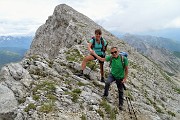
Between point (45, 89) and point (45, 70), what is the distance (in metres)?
4.07

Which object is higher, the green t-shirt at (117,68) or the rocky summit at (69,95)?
the green t-shirt at (117,68)

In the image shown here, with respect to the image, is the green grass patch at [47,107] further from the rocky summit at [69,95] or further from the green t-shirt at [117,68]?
the green t-shirt at [117,68]

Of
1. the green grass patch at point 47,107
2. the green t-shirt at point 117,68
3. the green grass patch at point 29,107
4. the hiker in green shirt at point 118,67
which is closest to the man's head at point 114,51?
the hiker in green shirt at point 118,67

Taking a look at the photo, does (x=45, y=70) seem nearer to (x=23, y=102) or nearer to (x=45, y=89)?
(x=45, y=89)

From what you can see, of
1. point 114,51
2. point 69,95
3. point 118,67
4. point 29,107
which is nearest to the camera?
point 29,107

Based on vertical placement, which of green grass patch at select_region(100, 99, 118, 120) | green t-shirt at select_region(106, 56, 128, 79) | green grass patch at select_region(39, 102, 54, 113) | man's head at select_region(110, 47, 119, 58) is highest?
man's head at select_region(110, 47, 119, 58)

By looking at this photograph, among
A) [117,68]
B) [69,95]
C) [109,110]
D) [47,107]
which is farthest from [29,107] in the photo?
[117,68]

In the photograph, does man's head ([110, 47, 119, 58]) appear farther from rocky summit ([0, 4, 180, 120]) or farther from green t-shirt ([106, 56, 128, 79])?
rocky summit ([0, 4, 180, 120])

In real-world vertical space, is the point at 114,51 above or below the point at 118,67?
above

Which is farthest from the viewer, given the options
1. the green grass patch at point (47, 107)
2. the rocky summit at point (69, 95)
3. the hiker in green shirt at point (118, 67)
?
the hiker in green shirt at point (118, 67)

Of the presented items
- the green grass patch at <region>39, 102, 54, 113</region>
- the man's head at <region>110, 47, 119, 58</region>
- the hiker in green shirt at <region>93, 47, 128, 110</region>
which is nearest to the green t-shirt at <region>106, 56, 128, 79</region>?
the hiker in green shirt at <region>93, 47, 128, 110</region>

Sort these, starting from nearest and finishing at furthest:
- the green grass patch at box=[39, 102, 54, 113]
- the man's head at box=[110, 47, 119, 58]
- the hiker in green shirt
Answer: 1. the green grass patch at box=[39, 102, 54, 113]
2. the man's head at box=[110, 47, 119, 58]
3. the hiker in green shirt

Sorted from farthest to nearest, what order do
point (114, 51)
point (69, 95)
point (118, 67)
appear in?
1. point (118, 67)
2. point (69, 95)
3. point (114, 51)

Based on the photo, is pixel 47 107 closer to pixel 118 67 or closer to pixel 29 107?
pixel 29 107
